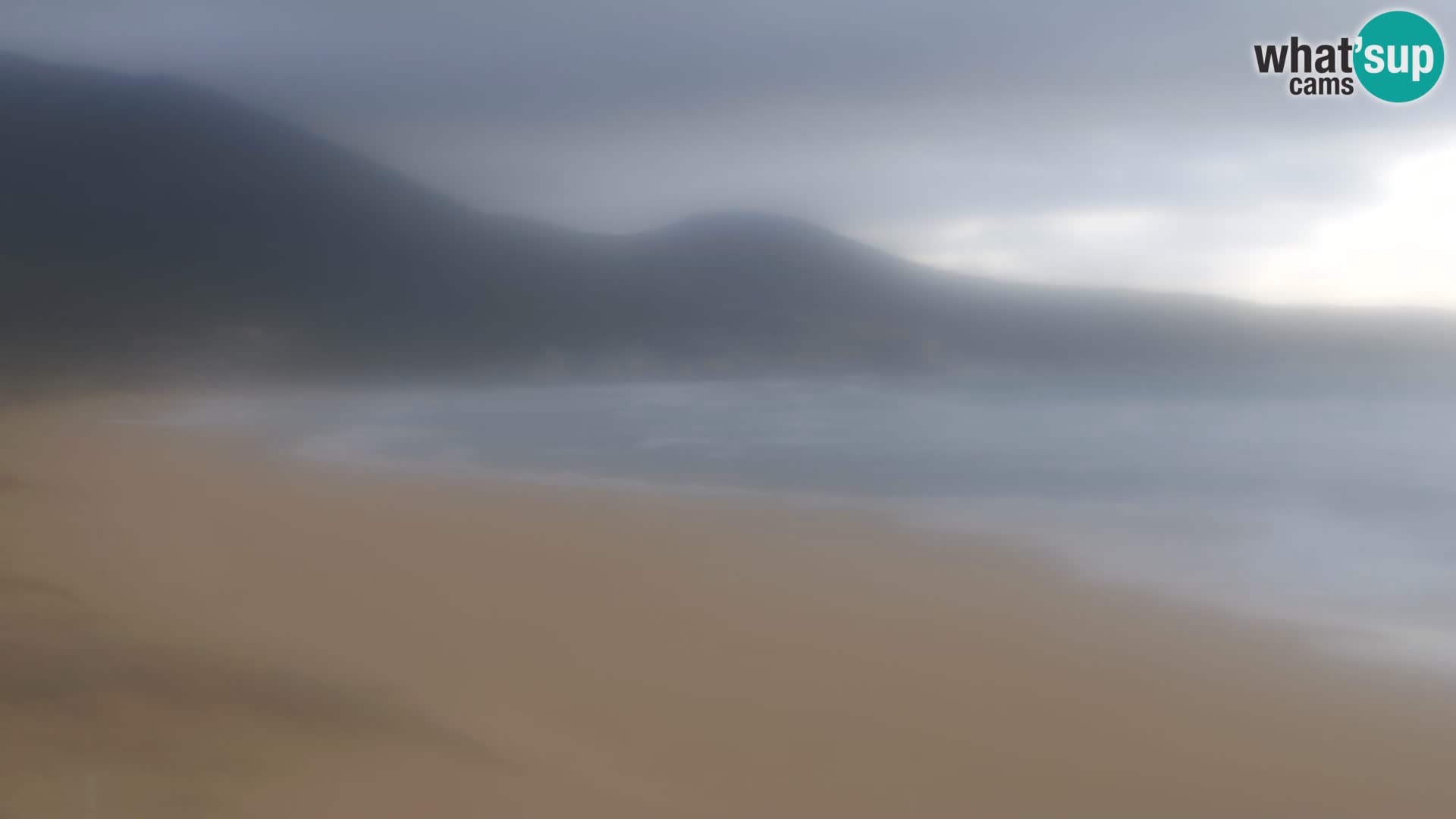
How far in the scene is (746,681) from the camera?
1190 mm

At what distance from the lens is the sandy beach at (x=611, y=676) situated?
3.59 ft

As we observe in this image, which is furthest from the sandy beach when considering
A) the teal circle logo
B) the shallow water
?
the teal circle logo

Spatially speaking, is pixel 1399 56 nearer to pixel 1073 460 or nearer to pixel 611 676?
pixel 1073 460

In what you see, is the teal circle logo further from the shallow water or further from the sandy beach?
the sandy beach

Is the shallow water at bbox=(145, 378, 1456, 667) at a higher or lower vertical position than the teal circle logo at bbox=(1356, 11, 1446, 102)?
lower

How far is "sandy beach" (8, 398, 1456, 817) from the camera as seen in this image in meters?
1.09

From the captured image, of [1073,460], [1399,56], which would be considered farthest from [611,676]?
[1399,56]

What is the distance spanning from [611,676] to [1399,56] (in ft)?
4.12

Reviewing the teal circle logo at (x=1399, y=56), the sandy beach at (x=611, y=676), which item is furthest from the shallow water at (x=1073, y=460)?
the teal circle logo at (x=1399, y=56)

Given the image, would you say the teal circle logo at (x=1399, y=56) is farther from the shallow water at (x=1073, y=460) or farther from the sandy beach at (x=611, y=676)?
the sandy beach at (x=611, y=676)

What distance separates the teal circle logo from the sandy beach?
27.2 inches

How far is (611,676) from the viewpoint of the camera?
1219 mm

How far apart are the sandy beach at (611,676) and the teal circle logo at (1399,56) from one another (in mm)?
691

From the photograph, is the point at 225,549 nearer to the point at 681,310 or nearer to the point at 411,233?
the point at 411,233
